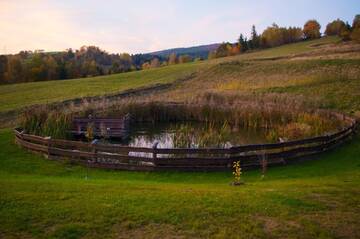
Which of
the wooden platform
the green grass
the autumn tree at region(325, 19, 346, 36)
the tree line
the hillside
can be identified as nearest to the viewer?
the wooden platform

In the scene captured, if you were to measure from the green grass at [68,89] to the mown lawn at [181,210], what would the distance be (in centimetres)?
2830

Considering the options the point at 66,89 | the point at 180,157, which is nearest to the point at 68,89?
the point at 66,89

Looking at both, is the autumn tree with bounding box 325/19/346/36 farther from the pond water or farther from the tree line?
the pond water

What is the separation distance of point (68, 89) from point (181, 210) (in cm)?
4553

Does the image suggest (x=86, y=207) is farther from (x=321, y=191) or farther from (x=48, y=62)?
(x=48, y=62)

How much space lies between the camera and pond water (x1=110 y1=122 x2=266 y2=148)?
21250 millimetres

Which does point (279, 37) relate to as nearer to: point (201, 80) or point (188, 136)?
point (201, 80)

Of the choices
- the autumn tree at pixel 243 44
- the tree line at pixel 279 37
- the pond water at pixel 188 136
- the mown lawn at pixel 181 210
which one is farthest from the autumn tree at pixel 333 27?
the mown lawn at pixel 181 210

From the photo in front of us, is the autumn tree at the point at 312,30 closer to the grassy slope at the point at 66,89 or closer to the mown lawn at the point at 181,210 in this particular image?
the grassy slope at the point at 66,89

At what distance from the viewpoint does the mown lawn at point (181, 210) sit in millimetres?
8164

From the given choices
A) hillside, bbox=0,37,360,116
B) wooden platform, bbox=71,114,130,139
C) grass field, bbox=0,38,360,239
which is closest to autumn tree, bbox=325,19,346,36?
hillside, bbox=0,37,360,116

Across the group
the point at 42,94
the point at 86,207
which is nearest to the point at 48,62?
the point at 42,94

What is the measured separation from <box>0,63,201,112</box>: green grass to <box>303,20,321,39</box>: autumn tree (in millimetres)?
72052

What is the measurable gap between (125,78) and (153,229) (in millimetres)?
57449
